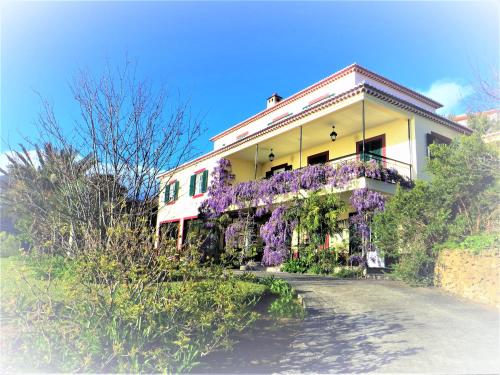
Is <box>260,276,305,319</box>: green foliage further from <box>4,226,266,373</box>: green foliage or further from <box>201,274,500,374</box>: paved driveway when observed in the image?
<box>4,226,266,373</box>: green foliage

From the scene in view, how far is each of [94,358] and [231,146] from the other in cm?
1571

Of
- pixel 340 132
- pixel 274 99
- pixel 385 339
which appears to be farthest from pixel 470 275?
pixel 274 99

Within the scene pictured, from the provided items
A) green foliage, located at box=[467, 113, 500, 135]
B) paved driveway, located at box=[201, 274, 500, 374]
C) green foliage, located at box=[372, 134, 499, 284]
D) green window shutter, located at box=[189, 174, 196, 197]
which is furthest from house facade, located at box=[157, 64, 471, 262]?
paved driveway, located at box=[201, 274, 500, 374]

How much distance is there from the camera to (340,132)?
15.1m

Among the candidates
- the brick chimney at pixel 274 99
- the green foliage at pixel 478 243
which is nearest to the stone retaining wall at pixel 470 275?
the green foliage at pixel 478 243

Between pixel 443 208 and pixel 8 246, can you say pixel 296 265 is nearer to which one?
pixel 443 208

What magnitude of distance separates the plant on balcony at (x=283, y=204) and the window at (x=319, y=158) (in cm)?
268

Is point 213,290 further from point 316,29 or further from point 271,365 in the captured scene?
point 316,29

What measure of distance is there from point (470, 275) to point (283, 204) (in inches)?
313

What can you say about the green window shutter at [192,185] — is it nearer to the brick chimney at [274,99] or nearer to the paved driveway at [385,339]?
the brick chimney at [274,99]

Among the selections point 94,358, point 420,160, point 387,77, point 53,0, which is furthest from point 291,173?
point 94,358

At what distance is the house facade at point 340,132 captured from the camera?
1248 centimetres

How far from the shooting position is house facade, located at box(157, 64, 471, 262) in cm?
1248

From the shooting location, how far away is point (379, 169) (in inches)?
470
